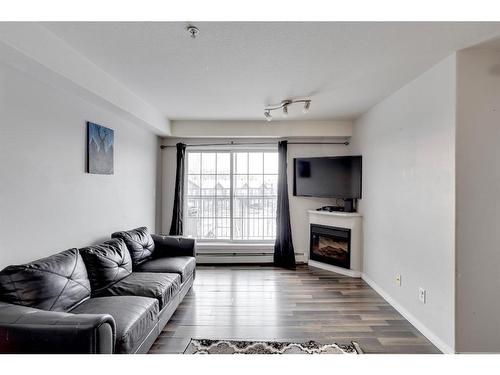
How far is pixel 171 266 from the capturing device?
3.07m

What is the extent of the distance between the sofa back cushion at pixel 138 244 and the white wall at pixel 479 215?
3.06 meters

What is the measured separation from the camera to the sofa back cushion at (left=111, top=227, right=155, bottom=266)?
3.10m

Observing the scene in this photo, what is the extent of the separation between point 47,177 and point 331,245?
3841 mm

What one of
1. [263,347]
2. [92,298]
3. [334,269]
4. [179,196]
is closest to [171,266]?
[92,298]

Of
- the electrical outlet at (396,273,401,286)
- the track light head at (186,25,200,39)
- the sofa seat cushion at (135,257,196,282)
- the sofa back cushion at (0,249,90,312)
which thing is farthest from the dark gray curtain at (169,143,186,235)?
the electrical outlet at (396,273,401,286)

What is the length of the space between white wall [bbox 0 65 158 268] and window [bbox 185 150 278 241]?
172 cm

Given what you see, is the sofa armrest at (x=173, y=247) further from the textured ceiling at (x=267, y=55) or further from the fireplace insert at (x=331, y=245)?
the fireplace insert at (x=331, y=245)

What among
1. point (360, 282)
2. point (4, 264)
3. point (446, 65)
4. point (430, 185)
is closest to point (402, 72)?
point (446, 65)

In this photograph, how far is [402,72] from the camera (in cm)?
258

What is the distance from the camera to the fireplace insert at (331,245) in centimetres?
425

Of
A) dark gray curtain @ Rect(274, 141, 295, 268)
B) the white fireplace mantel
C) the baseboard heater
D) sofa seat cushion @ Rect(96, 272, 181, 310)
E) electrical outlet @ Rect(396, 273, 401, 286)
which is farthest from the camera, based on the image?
the baseboard heater

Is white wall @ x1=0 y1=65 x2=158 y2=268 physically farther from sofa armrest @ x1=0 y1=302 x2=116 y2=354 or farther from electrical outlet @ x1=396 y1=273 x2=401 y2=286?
electrical outlet @ x1=396 y1=273 x2=401 y2=286

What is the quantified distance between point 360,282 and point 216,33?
11.9 ft

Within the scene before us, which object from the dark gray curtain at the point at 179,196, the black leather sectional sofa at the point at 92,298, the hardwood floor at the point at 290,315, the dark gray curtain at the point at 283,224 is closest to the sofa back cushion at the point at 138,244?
the black leather sectional sofa at the point at 92,298
